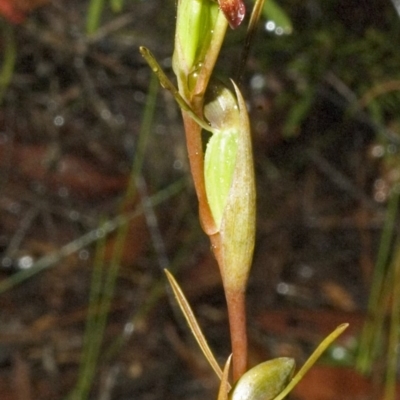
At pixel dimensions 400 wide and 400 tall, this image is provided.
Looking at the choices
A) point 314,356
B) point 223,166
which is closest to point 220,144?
point 223,166

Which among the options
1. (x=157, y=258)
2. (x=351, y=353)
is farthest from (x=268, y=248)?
(x=351, y=353)

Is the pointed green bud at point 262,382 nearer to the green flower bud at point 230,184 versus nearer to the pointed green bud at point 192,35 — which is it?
the green flower bud at point 230,184

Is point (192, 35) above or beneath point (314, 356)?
above

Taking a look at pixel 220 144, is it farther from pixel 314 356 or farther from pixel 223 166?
pixel 314 356

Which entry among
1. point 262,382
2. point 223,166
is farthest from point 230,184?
point 262,382

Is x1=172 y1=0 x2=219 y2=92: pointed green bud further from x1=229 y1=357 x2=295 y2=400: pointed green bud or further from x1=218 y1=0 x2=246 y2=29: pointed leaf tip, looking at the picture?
x1=229 y1=357 x2=295 y2=400: pointed green bud

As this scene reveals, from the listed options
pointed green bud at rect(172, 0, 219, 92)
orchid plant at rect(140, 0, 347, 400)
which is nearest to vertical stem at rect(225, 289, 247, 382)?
orchid plant at rect(140, 0, 347, 400)

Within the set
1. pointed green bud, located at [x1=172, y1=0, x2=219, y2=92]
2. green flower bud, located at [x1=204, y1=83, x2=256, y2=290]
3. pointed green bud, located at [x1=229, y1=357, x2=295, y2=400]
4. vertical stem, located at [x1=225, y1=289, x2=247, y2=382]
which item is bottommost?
pointed green bud, located at [x1=229, y1=357, x2=295, y2=400]
